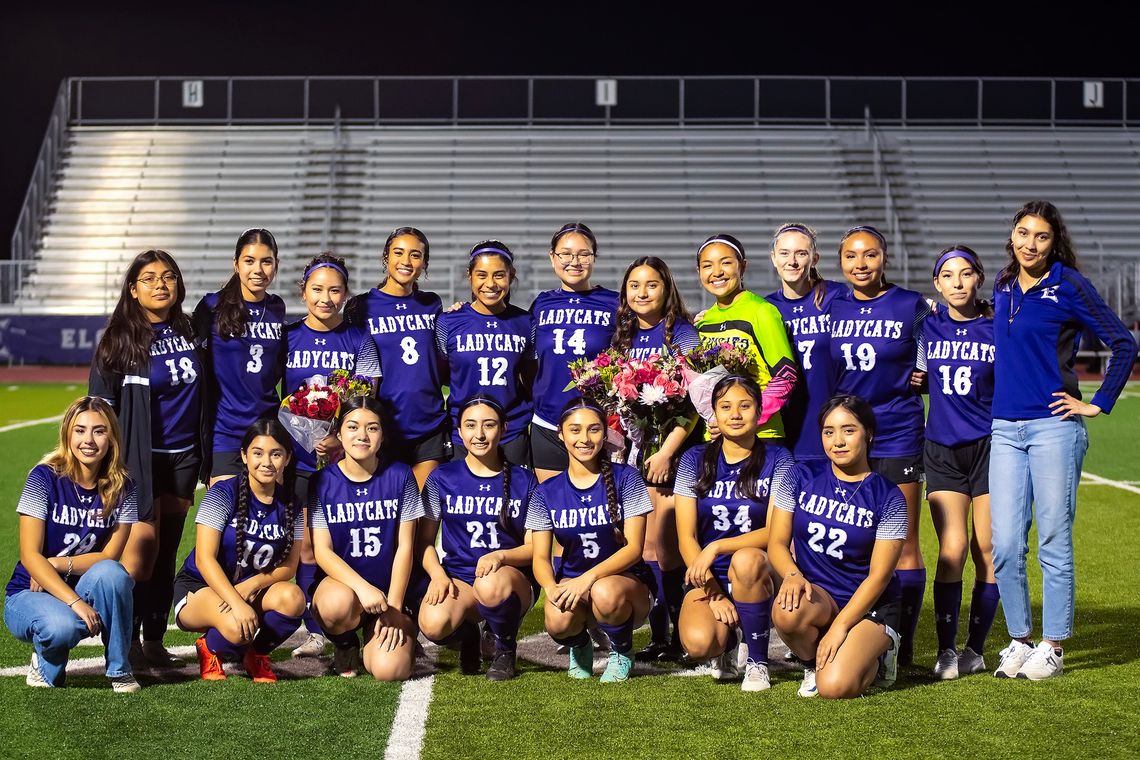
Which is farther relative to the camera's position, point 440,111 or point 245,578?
point 440,111

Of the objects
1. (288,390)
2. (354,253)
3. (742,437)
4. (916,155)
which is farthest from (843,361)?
(916,155)

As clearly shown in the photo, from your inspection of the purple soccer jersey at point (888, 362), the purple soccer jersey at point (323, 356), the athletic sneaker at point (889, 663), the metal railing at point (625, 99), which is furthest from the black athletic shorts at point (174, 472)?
the metal railing at point (625, 99)

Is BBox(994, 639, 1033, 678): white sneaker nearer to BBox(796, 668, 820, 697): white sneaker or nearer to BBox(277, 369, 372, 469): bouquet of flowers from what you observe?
BBox(796, 668, 820, 697): white sneaker

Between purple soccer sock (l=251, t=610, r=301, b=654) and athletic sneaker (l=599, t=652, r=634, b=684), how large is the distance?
1096 mm

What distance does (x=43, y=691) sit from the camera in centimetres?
436

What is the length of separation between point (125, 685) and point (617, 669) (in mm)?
1668

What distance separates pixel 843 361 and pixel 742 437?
54 cm

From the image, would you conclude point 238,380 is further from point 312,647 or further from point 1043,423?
point 1043,423

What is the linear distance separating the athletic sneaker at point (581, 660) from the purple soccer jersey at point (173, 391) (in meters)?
1.65

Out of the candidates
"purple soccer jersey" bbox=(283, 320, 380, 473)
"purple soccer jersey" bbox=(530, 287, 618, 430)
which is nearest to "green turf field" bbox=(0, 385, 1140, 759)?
"purple soccer jersey" bbox=(530, 287, 618, 430)

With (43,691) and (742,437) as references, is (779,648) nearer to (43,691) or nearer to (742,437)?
(742,437)

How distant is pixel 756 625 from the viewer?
4.43 meters

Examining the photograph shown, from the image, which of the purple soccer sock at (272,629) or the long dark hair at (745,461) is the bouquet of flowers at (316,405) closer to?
the purple soccer sock at (272,629)

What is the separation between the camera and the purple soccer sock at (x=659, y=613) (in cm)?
499
